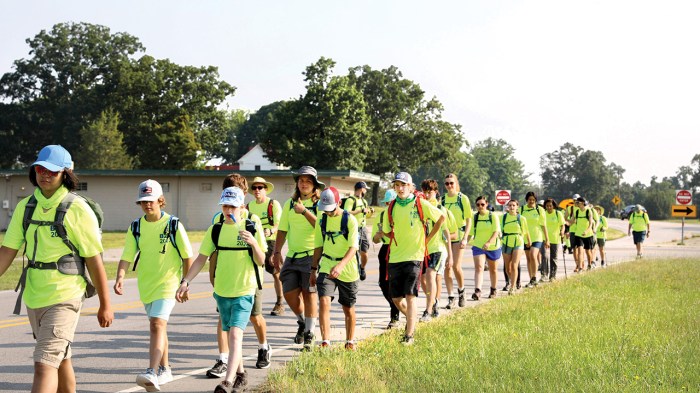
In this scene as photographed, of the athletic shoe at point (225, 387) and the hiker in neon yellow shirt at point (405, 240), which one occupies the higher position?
the hiker in neon yellow shirt at point (405, 240)

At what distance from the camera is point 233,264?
7.09m

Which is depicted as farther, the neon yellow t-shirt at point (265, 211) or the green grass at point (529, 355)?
the neon yellow t-shirt at point (265, 211)

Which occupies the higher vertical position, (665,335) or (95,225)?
(95,225)

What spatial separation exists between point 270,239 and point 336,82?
56.3 metres

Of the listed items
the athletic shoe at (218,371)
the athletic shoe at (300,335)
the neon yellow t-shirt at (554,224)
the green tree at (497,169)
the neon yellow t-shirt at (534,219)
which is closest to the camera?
the athletic shoe at (218,371)

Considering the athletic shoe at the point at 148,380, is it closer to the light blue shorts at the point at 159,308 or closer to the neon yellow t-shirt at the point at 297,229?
the light blue shorts at the point at 159,308

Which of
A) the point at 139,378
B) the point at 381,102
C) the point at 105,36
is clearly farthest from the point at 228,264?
the point at 105,36

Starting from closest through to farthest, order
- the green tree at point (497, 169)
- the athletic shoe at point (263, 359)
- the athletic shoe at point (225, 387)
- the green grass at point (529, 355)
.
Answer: the athletic shoe at point (225, 387) → the green grass at point (529, 355) → the athletic shoe at point (263, 359) → the green tree at point (497, 169)

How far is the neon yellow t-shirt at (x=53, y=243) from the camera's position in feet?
16.9

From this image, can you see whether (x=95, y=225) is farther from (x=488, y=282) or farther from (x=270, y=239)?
(x=488, y=282)

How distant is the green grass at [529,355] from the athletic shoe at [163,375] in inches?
40.8

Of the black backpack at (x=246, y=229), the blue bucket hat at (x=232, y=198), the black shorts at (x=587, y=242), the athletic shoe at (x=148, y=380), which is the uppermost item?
the blue bucket hat at (x=232, y=198)

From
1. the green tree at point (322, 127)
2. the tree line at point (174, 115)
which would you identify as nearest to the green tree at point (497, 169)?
the tree line at point (174, 115)

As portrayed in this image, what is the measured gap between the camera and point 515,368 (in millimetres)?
7238
